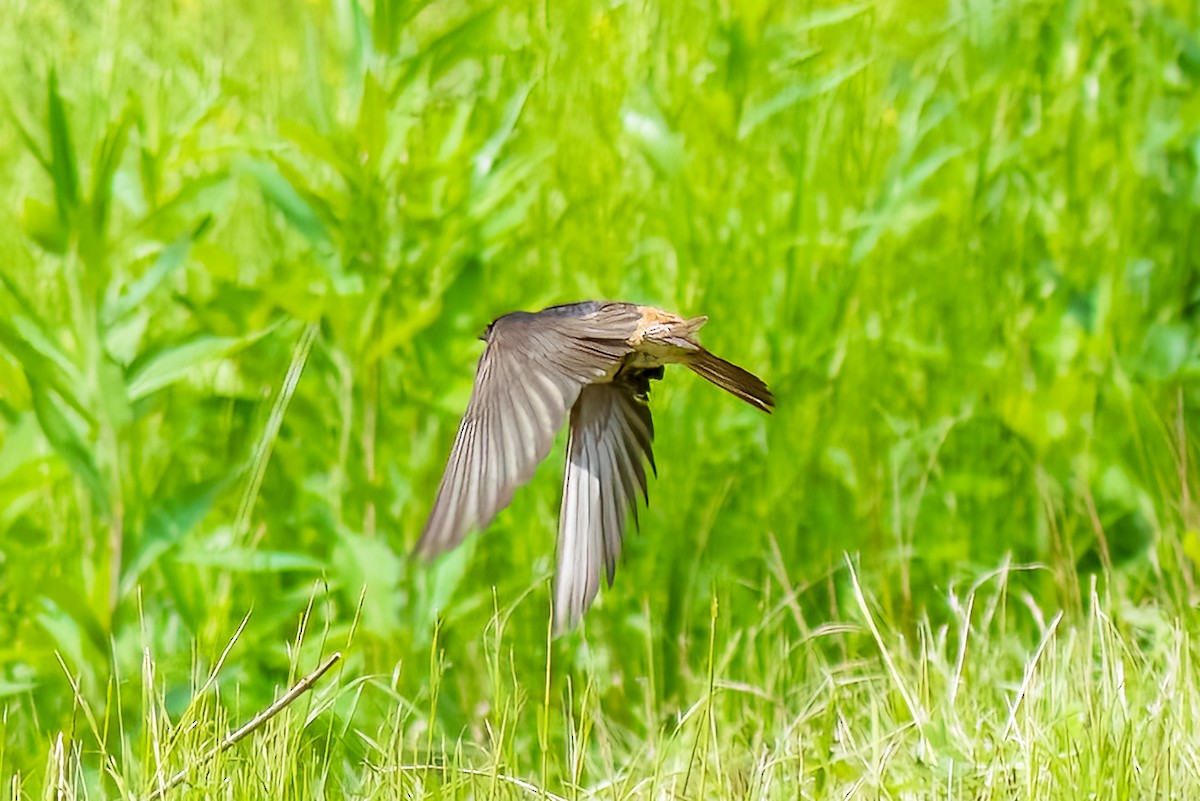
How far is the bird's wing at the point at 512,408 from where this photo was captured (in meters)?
1.31

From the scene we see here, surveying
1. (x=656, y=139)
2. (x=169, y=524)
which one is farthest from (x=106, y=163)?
(x=656, y=139)

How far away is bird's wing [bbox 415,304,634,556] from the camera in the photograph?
1.31 meters

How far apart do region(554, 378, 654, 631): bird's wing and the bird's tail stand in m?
0.16

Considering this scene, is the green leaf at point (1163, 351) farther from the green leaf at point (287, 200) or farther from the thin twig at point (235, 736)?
the thin twig at point (235, 736)

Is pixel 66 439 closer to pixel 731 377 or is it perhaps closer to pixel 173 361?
pixel 173 361

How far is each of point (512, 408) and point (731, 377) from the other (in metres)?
0.33

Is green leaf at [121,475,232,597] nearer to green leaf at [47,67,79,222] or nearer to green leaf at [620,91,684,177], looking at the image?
green leaf at [47,67,79,222]

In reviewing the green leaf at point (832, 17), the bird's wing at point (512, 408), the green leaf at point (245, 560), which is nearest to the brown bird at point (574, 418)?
the bird's wing at point (512, 408)

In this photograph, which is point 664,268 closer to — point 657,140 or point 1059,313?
point 657,140

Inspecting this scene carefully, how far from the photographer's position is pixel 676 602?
242 centimetres

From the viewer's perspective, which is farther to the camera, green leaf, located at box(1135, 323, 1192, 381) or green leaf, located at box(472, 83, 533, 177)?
green leaf, located at box(1135, 323, 1192, 381)

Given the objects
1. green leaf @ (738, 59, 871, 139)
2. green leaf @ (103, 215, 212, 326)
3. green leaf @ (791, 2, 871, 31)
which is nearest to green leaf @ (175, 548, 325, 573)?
green leaf @ (103, 215, 212, 326)

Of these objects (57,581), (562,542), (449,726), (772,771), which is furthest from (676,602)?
(57,581)

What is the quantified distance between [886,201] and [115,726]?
4.59 feet
